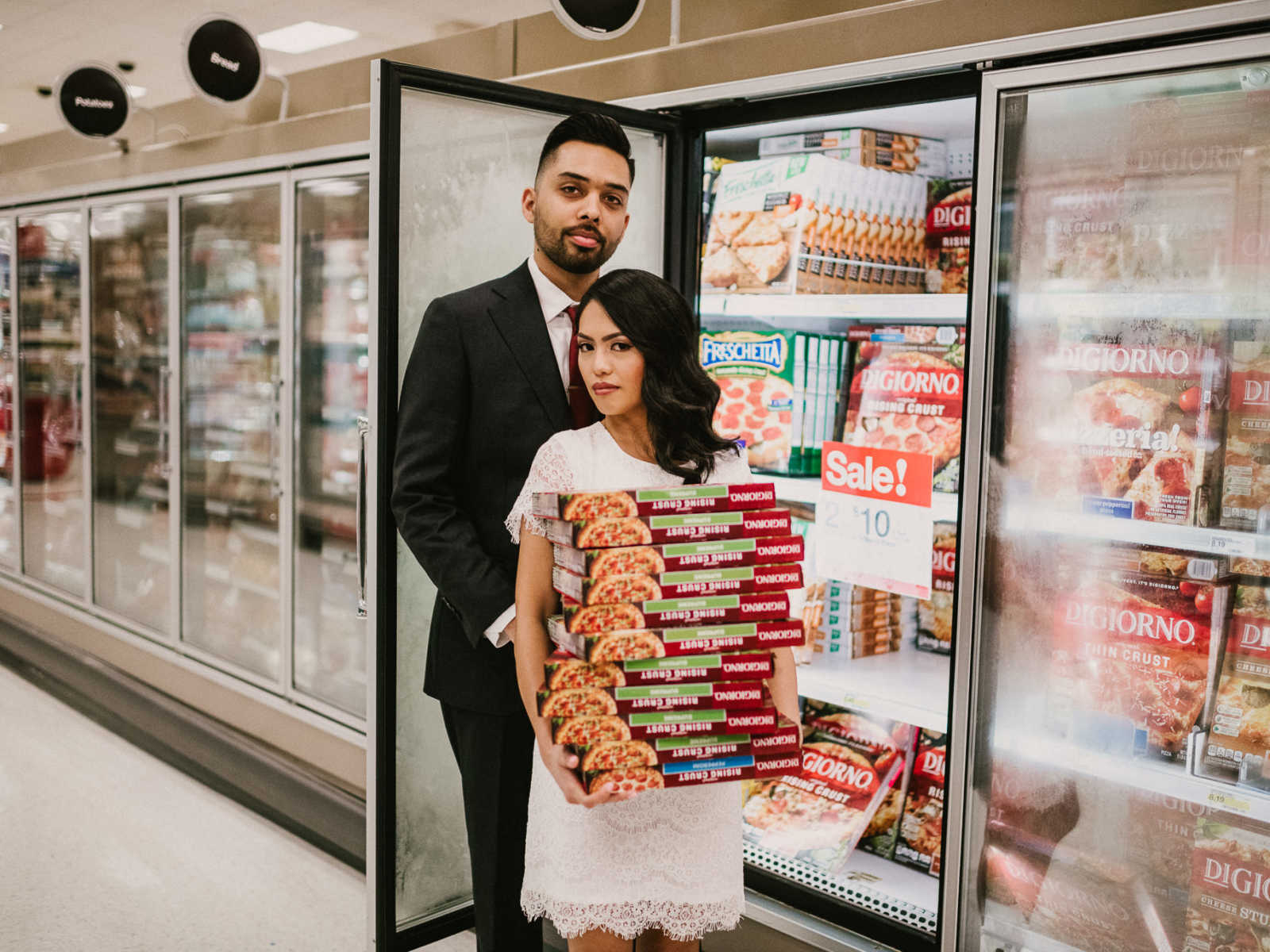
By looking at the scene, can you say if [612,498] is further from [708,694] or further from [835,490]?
[835,490]

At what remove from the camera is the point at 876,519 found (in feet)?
8.14

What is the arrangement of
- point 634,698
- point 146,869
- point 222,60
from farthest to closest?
1. point 222,60
2. point 146,869
3. point 634,698

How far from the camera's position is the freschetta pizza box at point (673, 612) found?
5.21 ft

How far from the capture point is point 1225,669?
1920 mm

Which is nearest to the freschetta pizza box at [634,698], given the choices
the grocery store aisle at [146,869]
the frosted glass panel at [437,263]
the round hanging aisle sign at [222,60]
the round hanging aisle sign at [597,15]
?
the frosted glass panel at [437,263]

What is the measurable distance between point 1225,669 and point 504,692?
1.37m

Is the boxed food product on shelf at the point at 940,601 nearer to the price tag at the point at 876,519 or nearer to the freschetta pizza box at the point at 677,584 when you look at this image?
the price tag at the point at 876,519

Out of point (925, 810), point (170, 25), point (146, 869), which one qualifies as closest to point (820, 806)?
point (925, 810)

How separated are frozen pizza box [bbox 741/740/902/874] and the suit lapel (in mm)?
1226

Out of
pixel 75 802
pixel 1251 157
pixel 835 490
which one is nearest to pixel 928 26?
pixel 1251 157

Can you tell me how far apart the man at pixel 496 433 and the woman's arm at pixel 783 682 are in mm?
495

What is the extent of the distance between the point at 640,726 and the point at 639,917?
35 cm

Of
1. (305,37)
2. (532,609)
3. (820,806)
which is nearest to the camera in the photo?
(532,609)

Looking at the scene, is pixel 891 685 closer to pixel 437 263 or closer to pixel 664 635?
pixel 664 635
